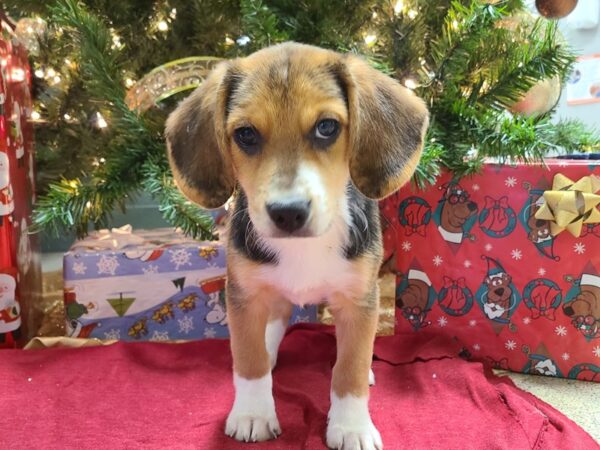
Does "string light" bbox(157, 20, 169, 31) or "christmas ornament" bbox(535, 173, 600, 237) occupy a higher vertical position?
"string light" bbox(157, 20, 169, 31)

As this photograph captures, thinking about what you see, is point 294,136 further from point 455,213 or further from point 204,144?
point 455,213

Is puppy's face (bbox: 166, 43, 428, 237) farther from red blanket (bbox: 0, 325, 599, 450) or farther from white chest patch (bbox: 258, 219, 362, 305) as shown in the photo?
red blanket (bbox: 0, 325, 599, 450)

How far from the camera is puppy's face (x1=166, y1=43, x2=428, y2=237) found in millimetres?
1103

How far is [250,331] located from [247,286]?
0.38 feet

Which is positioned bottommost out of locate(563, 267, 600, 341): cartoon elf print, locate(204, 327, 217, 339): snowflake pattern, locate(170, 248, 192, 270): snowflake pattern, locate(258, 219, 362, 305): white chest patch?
locate(204, 327, 217, 339): snowflake pattern

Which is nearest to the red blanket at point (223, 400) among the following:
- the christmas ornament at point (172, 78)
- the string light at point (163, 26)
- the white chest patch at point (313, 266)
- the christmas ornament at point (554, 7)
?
the white chest patch at point (313, 266)

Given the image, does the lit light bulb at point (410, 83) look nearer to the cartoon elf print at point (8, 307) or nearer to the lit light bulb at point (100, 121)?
the lit light bulb at point (100, 121)

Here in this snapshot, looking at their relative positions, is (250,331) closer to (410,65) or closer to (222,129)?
(222,129)

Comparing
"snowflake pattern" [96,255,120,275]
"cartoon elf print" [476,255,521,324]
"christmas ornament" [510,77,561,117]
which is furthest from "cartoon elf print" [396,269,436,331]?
"snowflake pattern" [96,255,120,275]

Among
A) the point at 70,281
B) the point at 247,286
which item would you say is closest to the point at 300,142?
the point at 247,286

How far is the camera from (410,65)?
1.98 m

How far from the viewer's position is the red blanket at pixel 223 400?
4.33 ft

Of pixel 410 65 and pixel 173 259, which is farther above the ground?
pixel 410 65

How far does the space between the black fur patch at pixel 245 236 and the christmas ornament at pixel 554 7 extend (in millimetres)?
1210
